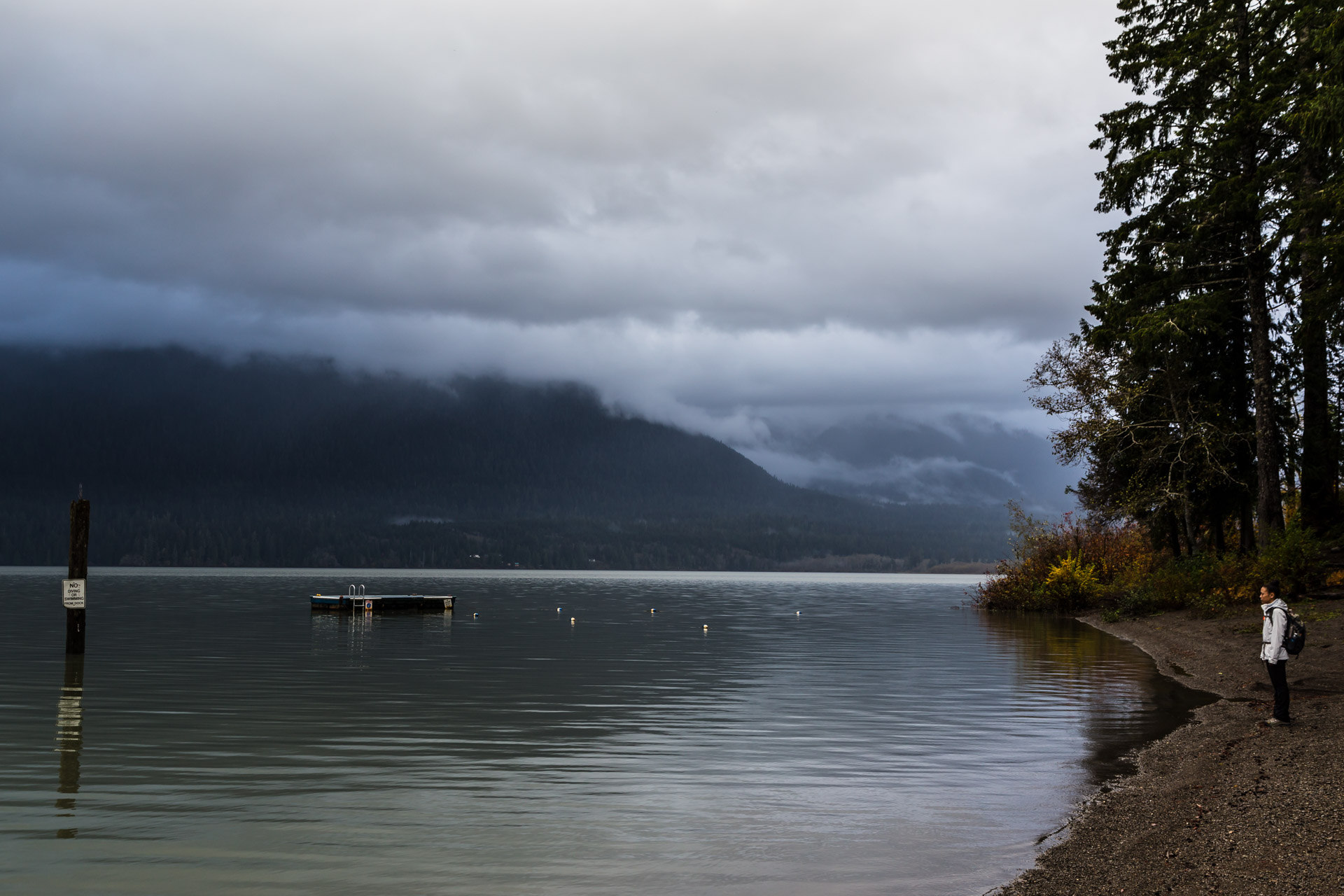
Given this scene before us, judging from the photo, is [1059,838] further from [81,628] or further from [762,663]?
[81,628]

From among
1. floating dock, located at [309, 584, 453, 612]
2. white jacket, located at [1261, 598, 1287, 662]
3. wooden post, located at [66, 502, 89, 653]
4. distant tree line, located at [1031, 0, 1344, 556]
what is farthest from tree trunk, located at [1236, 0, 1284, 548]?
floating dock, located at [309, 584, 453, 612]

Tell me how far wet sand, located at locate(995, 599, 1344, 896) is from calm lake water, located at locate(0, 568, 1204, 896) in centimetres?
79

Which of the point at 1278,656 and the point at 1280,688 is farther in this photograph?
the point at 1278,656

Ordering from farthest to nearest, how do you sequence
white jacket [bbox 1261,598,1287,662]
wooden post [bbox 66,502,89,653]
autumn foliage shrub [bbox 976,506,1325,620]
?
wooden post [bbox 66,502,89,653], autumn foliage shrub [bbox 976,506,1325,620], white jacket [bbox 1261,598,1287,662]

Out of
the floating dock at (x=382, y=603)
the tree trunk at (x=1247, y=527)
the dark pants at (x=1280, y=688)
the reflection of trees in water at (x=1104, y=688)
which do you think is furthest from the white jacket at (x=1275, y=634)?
the floating dock at (x=382, y=603)

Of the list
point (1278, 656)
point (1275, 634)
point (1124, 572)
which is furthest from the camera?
point (1124, 572)

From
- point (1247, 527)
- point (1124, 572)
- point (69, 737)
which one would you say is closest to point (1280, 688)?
point (69, 737)

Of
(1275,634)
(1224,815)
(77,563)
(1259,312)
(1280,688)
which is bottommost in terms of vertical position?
(1224,815)

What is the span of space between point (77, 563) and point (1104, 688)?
34.5 metres

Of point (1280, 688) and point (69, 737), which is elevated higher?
point (1280, 688)

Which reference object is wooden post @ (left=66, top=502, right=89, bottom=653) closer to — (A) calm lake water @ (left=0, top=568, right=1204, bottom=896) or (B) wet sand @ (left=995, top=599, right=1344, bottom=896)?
(A) calm lake water @ (left=0, top=568, right=1204, bottom=896)

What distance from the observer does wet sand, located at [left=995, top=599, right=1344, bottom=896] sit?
12031mm

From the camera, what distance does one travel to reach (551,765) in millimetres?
20797

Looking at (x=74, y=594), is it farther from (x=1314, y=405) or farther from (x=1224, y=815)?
(x=1314, y=405)
